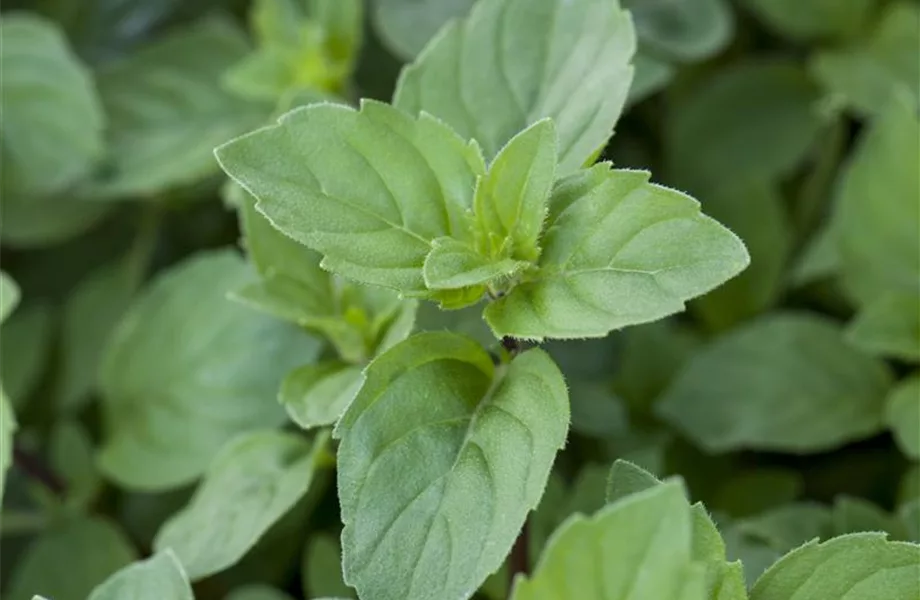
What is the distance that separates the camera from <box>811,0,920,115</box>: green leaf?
1155 millimetres

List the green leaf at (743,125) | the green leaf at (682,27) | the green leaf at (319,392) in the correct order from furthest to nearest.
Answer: the green leaf at (743,125)
the green leaf at (682,27)
the green leaf at (319,392)

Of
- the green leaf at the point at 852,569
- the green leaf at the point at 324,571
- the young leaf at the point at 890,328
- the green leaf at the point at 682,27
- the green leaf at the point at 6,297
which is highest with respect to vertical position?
the green leaf at the point at 682,27

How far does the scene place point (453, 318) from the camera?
33.4 inches

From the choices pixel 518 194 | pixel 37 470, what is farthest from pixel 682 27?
pixel 37 470

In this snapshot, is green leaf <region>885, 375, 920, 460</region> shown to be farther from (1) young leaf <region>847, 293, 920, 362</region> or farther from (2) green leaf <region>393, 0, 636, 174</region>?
(2) green leaf <region>393, 0, 636, 174</region>

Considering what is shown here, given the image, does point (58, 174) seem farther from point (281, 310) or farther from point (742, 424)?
point (742, 424)

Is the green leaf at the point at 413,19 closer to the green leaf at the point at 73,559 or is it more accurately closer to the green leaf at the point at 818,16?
the green leaf at the point at 818,16

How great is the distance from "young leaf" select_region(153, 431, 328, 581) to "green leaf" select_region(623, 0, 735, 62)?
1.80 ft

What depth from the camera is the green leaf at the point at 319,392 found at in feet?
2.39

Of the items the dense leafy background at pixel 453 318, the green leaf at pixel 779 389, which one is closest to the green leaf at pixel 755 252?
the dense leafy background at pixel 453 318

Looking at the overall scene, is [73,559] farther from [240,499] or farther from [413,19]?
[413,19]

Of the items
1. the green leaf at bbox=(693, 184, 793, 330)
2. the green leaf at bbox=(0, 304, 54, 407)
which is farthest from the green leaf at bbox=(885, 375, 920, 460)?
the green leaf at bbox=(0, 304, 54, 407)

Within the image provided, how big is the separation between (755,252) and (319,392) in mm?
586

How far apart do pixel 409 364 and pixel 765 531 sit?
32 cm
